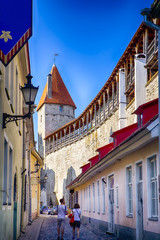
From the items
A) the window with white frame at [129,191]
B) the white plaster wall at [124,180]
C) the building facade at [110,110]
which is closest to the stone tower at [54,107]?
the building facade at [110,110]

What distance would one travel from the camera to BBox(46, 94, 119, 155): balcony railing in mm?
29141

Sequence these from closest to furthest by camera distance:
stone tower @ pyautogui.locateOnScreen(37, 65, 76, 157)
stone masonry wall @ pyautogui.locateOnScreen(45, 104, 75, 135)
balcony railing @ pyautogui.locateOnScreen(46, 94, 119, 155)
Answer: balcony railing @ pyautogui.locateOnScreen(46, 94, 119, 155), stone masonry wall @ pyautogui.locateOnScreen(45, 104, 75, 135), stone tower @ pyautogui.locateOnScreen(37, 65, 76, 157)

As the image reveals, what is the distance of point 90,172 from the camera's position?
16.3m

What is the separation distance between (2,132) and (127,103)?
59.9ft

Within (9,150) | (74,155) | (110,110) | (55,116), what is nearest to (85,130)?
(74,155)

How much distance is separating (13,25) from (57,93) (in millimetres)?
65784

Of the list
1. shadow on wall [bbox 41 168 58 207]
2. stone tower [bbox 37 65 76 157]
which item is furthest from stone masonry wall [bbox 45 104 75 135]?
shadow on wall [bbox 41 168 58 207]

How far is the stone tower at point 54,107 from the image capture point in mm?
67625

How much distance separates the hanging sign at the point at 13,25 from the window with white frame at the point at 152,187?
3.56 meters

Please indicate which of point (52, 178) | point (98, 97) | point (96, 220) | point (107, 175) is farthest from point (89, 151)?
point (107, 175)

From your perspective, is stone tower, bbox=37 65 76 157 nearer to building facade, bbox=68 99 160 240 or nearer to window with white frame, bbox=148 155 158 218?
building facade, bbox=68 99 160 240

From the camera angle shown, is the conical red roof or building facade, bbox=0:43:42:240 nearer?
building facade, bbox=0:43:42:240

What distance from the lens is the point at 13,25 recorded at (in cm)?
552

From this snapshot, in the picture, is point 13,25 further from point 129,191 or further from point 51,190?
point 51,190
